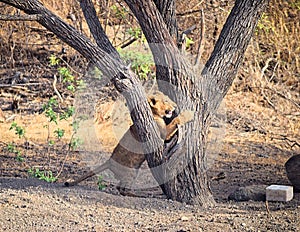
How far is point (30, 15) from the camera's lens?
4.71 m

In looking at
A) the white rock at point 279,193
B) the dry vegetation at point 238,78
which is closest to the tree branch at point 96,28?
the white rock at point 279,193

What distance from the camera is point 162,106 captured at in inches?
209

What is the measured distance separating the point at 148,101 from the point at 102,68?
0.61m

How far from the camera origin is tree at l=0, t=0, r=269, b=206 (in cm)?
488

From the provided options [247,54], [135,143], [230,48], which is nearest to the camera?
[230,48]

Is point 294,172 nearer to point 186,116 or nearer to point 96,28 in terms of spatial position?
point 186,116

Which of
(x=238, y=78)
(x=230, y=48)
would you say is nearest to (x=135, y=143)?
(x=230, y=48)

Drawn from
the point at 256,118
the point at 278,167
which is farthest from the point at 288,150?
the point at 256,118

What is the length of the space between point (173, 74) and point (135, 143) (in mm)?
744

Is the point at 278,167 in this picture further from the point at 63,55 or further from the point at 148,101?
the point at 63,55

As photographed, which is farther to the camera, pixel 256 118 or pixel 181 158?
pixel 256 118

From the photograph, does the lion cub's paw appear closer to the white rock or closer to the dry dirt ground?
the dry dirt ground

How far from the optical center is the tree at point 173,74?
4883 millimetres

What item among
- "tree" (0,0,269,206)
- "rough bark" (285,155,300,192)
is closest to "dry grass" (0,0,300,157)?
"rough bark" (285,155,300,192)
